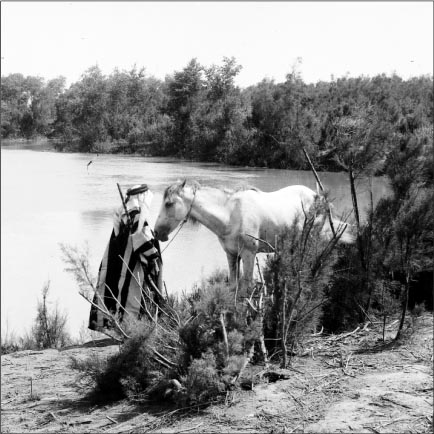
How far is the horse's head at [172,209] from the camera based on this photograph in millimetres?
4688

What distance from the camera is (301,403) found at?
3035mm

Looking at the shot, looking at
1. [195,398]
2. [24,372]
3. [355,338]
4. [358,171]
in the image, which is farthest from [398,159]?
[24,372]

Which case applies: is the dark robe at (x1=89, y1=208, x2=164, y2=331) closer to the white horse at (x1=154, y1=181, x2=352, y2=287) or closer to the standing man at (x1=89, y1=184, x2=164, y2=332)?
the standing man at (x1=89, y1=184, x2=164, y2=332)

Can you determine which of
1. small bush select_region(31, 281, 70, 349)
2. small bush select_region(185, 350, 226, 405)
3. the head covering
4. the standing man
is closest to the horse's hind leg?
the standing man

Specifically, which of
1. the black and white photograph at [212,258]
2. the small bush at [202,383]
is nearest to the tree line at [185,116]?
the black and white photograph at [212,258]

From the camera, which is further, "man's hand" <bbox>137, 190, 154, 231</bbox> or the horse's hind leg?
"man's hand" <bbox>137, 190, 154, 231</bbox>

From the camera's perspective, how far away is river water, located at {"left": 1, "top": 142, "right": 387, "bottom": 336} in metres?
5.62

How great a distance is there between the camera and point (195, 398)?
3.02 metres

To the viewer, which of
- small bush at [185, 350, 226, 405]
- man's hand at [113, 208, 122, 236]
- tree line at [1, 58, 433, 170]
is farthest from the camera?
tree line at [1, 58, 433, 170]

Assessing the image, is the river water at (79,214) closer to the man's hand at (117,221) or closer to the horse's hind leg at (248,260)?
the man's hand at (117,221)

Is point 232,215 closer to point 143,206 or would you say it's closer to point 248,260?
point 248,260

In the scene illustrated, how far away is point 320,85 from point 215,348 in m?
5.24

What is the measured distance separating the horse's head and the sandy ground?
1.35 metres

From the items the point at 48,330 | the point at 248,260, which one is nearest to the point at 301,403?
the point at 248,260
